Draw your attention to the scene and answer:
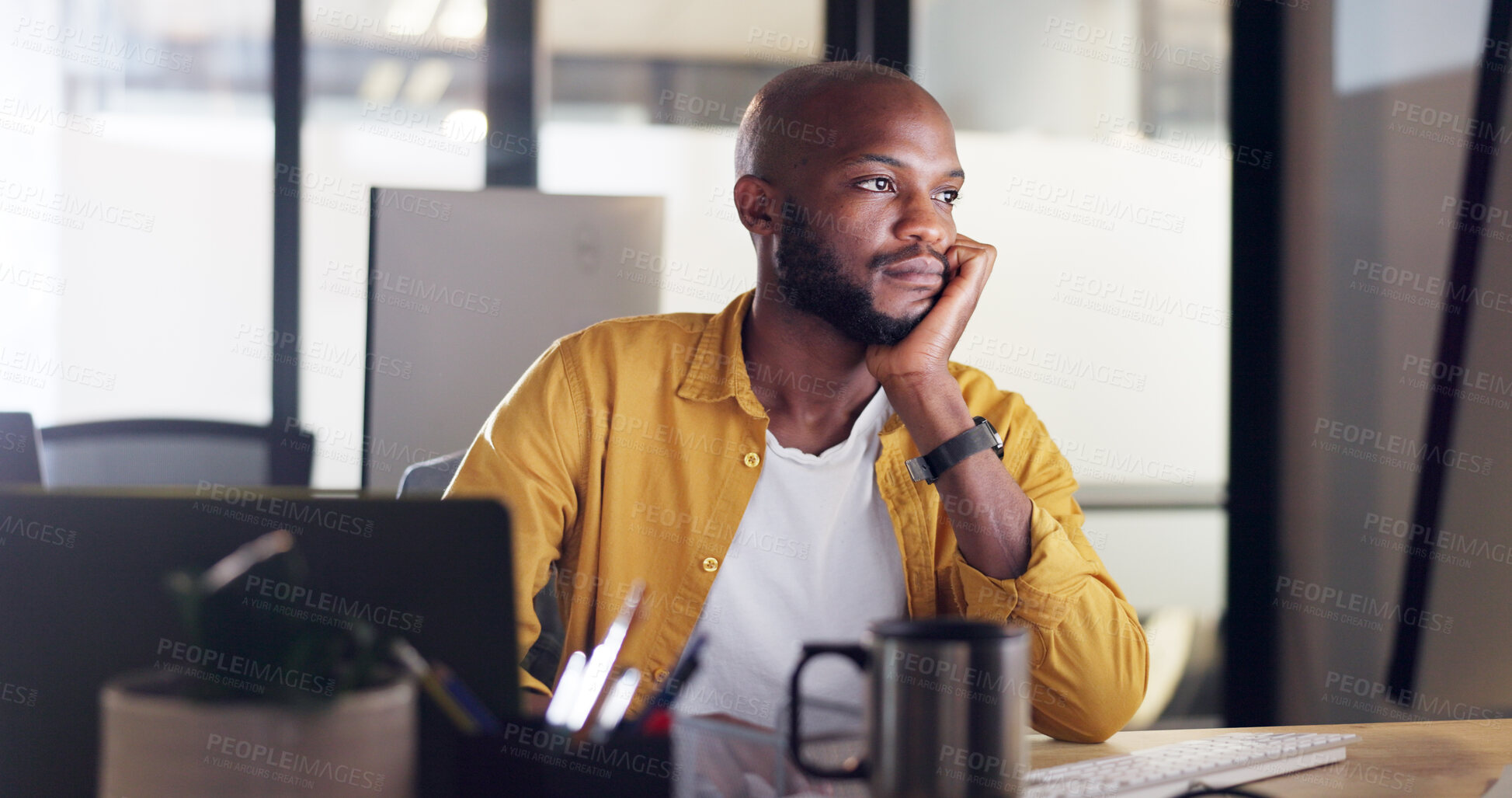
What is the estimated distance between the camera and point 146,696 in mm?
591

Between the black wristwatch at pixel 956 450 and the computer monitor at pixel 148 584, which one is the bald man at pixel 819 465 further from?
the computer monitor at pixel 148 584

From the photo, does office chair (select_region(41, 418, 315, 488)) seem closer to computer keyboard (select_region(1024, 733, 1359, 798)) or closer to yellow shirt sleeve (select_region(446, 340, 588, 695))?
yellow shirt sleeve (select_region(446, 340, 588, 695))

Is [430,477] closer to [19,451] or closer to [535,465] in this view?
[535,465]

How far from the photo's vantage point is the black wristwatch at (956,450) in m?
1.41

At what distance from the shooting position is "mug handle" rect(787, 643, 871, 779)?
0.70m

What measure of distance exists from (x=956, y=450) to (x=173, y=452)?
5.56ft

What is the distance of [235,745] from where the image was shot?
573 mm

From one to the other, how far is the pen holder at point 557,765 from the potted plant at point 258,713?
1.7 inches

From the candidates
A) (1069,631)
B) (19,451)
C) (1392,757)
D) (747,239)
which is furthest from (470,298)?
(1392,757)

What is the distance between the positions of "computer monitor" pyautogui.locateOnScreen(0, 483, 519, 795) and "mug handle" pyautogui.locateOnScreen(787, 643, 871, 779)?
0.58ft

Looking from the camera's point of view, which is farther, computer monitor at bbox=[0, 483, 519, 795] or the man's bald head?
the man's bald head

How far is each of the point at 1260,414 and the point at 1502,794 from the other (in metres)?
2.33

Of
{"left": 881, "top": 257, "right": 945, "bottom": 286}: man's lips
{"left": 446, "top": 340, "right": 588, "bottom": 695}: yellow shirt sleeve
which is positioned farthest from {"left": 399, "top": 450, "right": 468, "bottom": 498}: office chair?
{"left": 881, "top": 257, "right": 945, "bottom": 286}: man's lips

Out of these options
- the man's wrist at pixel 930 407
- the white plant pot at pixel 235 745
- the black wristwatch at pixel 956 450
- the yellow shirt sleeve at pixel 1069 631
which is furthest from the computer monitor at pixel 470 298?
the white plant pot at pixel 235 745
